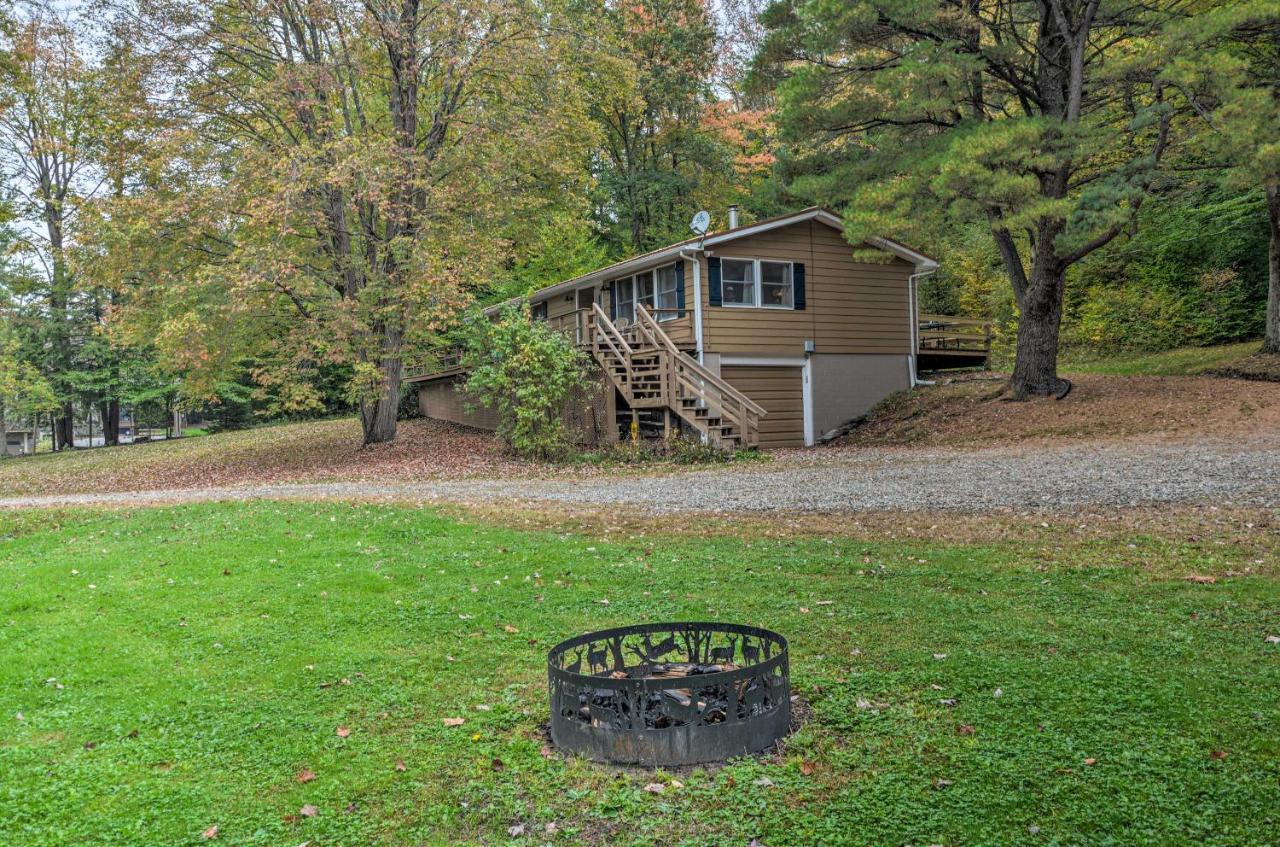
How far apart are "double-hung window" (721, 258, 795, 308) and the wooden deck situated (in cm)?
425

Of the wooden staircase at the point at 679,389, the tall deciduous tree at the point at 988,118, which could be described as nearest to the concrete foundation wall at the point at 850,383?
the wooden staircase at the point at 679,389

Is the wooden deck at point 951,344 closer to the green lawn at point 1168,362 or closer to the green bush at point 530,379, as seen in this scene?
the green lawn at point 1168,362

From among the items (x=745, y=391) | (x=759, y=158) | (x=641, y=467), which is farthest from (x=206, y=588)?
(x=759, y=158)

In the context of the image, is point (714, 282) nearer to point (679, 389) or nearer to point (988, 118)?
point (679, 389)

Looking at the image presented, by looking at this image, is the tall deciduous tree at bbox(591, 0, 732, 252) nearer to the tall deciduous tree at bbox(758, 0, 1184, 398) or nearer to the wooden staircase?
the tall deciduous tree at bbox(758, 0, 1184, 398)

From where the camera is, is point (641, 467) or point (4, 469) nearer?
point (641, 467)

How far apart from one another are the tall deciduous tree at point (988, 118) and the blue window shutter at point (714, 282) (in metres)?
2.26

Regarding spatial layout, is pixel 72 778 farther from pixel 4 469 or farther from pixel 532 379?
pixel 4 469

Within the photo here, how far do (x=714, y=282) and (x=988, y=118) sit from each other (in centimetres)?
613

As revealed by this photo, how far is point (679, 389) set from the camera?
642 inches

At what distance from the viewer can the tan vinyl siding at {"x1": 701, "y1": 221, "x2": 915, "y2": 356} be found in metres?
18.0

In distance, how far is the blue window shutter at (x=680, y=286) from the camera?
59.7ft

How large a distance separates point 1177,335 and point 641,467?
14952mm

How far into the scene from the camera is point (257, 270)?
1580 cm
